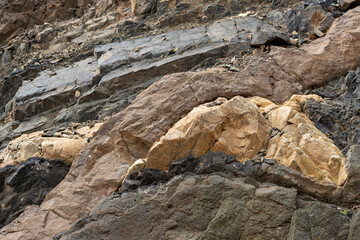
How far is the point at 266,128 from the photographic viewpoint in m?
6.89

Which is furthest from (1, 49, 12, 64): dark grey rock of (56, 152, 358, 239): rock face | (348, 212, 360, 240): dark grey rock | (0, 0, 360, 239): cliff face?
(348, 212, 360, 240): dark grey rock

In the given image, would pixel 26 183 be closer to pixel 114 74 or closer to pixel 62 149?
pixel 62 149

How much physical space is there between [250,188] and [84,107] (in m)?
6.38

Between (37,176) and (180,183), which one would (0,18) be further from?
(180,183)

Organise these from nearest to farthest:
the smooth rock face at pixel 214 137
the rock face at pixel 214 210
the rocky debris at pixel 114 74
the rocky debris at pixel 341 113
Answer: the rock face at pixel 214 210 → the smooth rock face at pixel 214 137 → the rocky debris at pixel 341 113 → the rocky debris at pixel 114 74

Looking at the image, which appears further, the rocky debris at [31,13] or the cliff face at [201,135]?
the rocky debris at [31,13]

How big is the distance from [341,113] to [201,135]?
254 cm

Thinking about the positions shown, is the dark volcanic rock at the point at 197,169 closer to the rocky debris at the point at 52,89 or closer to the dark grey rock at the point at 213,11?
the rocky debris at the point at 52,89

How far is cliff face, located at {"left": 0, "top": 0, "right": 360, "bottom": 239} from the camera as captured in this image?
5.77m

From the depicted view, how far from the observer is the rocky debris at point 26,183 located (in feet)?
25.3

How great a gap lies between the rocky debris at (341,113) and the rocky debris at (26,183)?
459cm

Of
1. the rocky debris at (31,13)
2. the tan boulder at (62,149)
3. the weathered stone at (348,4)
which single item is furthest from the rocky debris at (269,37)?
the rocky debris at (31,13)

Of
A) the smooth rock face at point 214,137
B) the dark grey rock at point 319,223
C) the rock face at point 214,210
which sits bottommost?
the dark grey rock at point 319,223

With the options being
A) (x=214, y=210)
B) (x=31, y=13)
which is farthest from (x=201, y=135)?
(x=31, y=13)
